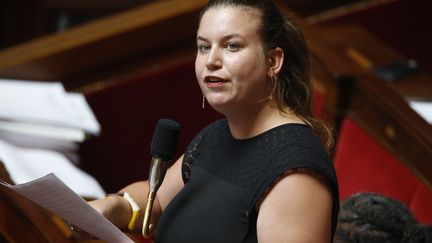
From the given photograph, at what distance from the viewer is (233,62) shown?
72cm

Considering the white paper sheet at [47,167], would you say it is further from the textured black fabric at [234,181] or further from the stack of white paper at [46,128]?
the textured black fabric at [234,181]

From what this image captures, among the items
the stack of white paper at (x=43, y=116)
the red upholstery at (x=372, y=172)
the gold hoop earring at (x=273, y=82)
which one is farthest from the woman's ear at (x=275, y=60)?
the stack of white paper at (x=43, y=116)

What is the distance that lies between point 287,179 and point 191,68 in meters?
0.92

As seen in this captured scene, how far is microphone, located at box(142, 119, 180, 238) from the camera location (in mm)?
764

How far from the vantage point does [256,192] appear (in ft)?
2.30

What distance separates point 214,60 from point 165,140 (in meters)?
0.09

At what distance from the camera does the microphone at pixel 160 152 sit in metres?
0.76

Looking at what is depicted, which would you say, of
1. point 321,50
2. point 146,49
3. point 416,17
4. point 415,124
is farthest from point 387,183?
point 416,17

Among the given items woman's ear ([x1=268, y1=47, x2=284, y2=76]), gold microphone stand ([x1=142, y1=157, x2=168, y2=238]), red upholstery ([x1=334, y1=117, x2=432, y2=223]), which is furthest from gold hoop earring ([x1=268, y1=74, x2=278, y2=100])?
red upholstery ([x1=334, y1=117, x2=432, y2=223])

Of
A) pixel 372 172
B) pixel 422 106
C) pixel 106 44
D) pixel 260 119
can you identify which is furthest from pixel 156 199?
pixel 106 44

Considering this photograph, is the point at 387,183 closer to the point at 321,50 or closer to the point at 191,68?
the point at 321,50

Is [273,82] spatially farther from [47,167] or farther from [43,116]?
[43,116]

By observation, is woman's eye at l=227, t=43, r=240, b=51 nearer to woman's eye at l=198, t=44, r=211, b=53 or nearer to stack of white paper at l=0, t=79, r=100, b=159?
woman's eye at l=198, t=44, r=211, b=53

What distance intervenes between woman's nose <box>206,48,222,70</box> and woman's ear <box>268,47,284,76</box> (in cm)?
5
